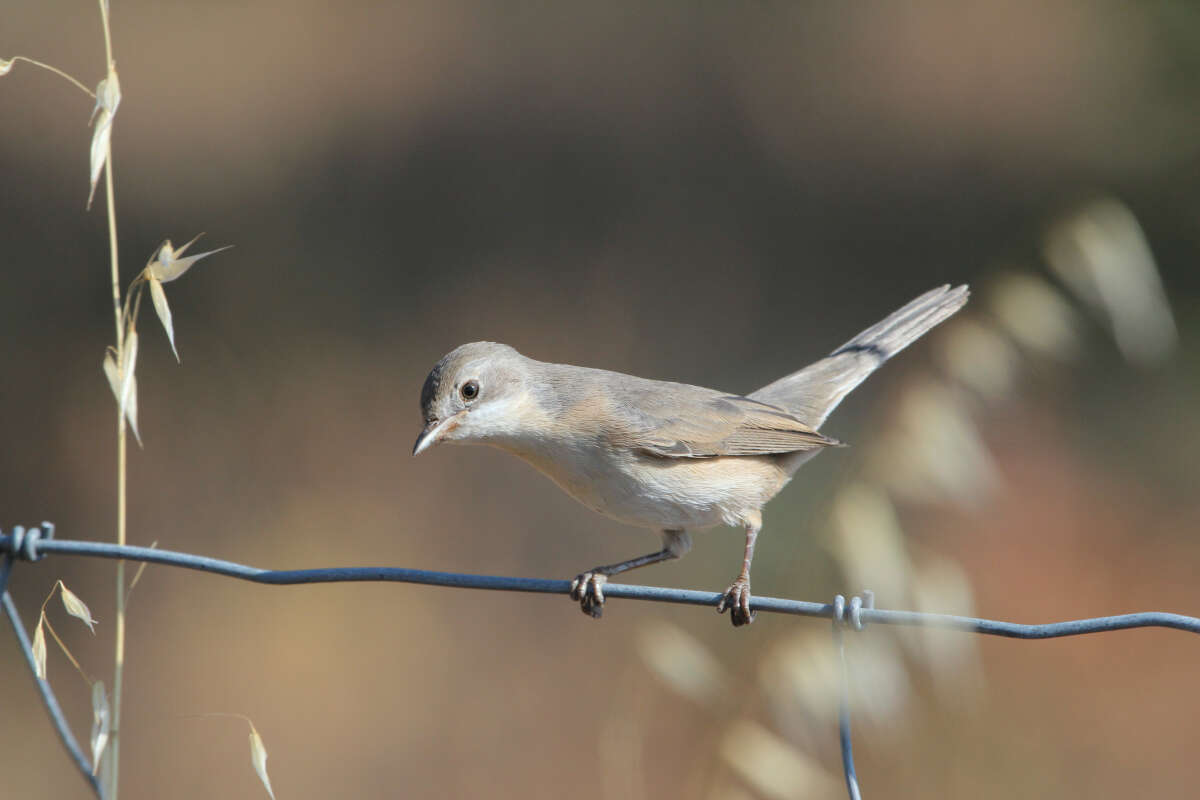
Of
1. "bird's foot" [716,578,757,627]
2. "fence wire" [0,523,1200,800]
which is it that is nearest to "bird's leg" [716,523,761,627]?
"bird's foot" [716,578,757,627]

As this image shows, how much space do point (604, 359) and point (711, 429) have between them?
14.2ft

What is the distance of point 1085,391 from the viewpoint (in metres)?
7.83

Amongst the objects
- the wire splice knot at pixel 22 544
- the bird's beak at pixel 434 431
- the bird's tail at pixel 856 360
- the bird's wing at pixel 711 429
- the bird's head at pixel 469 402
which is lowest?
the wire splice knot at pixel 22 544

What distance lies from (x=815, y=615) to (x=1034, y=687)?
370cm

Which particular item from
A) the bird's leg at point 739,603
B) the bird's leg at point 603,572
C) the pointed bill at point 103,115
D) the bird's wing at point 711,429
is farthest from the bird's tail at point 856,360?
the pointed bill at point 103,115

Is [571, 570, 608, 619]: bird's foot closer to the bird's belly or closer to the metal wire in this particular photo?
the bird's belly

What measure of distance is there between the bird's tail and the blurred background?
0.48 m

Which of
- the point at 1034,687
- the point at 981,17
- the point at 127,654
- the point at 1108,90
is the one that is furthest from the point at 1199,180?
the point at 127,654

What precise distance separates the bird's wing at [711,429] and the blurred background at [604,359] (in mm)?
268

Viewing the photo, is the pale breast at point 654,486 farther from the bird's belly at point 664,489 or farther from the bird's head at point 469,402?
the bird's head at point 469,402

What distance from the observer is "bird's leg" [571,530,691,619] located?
11.4 feet

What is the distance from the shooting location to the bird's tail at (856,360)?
475cm

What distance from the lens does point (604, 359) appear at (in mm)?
8250

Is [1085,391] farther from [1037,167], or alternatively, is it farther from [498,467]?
[498,467]
